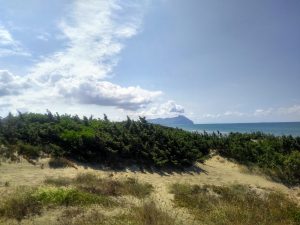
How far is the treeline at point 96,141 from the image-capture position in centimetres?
1841

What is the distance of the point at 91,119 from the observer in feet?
78.6

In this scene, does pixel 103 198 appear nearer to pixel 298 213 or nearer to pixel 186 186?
pixel 186 186

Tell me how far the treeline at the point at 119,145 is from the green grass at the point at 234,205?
4562mm

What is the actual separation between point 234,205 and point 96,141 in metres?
9.01

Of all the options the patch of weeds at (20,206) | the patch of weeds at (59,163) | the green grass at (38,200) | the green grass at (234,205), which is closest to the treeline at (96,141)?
the patch of weeds at (59,163)

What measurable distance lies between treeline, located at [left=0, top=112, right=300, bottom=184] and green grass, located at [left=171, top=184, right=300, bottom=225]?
4562 mm

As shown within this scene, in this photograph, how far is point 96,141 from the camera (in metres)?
18.8

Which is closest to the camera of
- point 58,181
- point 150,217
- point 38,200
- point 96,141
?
point 150,217

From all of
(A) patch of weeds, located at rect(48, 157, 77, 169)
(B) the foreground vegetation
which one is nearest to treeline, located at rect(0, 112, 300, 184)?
Answer: (A) patch of weeds, located at rect(48, 157, 77, 169)

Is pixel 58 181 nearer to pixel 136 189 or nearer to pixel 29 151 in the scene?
pixel 136 189

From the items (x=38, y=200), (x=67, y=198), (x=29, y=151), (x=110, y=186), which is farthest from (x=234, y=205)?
(x=29, y=151)

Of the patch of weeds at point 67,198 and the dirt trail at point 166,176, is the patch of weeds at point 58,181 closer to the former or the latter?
the dirt trail at point 166,176

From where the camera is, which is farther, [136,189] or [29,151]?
[29,151]

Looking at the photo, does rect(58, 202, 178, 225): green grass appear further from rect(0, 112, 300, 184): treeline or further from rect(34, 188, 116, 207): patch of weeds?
rect(0, 112, 300, 184): treeline
